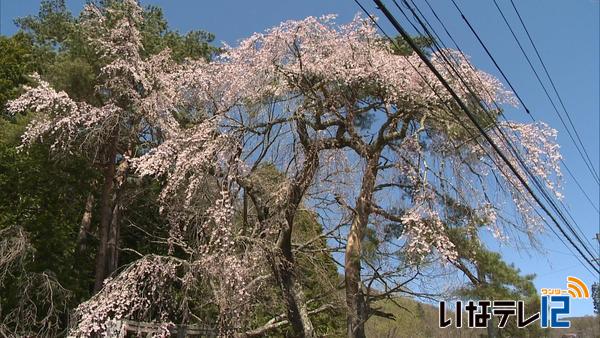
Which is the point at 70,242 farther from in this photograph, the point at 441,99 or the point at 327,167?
the point at 441,99

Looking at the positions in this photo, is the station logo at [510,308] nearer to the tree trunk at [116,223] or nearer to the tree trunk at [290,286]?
the tree trunk at [290,286]

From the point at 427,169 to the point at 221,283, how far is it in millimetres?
3660

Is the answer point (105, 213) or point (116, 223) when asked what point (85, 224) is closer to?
point (116, 223)

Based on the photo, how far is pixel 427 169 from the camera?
9.06 metres

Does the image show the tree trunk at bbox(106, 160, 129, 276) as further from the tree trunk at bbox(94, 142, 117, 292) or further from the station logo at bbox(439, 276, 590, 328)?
the station logo at bbox(439, 276, 590, 328)

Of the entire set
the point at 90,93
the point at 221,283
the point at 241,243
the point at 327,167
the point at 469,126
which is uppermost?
the point at 90,93

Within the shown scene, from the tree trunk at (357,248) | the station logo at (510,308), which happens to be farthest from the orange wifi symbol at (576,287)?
the tree trunk at (357,248)

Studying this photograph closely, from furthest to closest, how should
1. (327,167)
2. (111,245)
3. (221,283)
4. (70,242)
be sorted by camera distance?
(70,242), (111,245), (327,167), (221,283)

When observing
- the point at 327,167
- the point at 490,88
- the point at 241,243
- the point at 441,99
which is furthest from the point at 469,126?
the point at 241,243

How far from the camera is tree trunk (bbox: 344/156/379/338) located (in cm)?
902

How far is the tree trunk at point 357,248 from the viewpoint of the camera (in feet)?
29.6

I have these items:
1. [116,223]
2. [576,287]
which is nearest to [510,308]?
[576,287]

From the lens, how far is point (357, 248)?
909 centimetres

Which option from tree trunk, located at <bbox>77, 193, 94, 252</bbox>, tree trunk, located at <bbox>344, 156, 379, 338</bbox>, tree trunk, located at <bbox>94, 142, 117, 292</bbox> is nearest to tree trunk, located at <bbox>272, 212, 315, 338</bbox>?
tree trunk, located at <bbox>344, 156, 379, 338</bbox>
